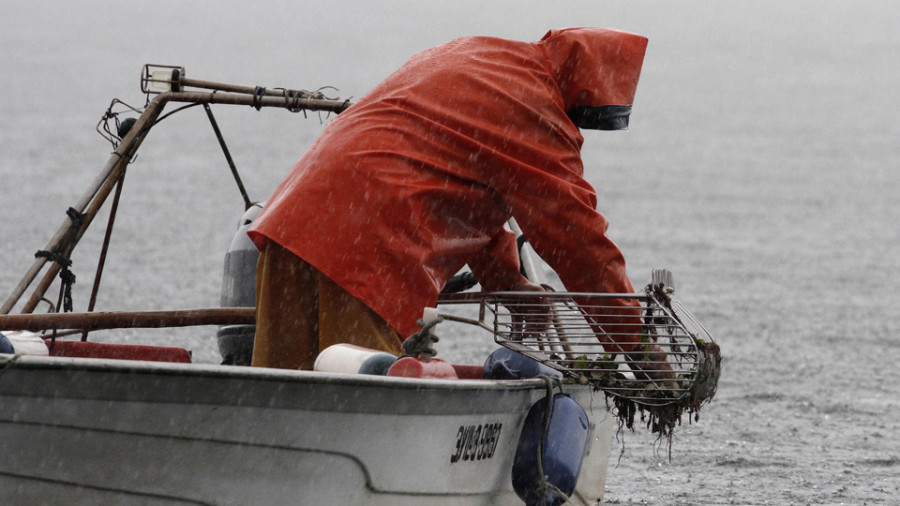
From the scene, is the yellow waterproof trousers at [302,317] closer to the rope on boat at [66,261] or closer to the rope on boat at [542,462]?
the rope on boat at [542,462]

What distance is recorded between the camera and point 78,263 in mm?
15242

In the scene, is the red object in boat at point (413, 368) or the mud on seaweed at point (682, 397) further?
the mud on seaweed at point (682, 397)

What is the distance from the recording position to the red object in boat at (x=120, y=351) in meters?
5.53

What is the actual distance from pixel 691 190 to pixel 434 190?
19.2m

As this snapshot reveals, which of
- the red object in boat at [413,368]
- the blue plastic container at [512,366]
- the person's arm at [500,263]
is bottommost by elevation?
the blue plastic container at [512,366]

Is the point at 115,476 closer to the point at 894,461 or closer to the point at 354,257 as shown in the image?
the point at 354,257

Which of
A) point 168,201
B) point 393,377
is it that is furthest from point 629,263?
point 393,377

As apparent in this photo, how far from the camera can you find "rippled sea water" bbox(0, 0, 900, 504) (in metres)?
8.43

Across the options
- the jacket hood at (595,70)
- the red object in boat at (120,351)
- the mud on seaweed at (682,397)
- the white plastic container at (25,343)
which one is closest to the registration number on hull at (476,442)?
the mud on seaweed at (682,397)

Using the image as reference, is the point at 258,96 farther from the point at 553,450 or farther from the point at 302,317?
the point at 553,450

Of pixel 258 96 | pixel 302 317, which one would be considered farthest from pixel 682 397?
pixel 258 96

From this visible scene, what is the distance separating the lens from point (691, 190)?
23.2m

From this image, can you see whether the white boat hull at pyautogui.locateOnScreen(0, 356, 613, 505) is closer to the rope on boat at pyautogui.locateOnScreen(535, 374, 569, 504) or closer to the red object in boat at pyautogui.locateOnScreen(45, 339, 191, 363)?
the rope on boat at pyautogui.locateOnScreen(535, 374, 569, 504)

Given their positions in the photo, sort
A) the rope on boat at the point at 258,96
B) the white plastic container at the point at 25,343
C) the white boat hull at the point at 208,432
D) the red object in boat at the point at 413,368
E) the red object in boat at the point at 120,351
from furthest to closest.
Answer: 1. the rope on boat at the point at 258,96
2. the red object in boat at the point at 120,351
3. the white plastic container at the point at 25,343
4. the red object in boat at the point at 413,368
5. the white boat hull at the point at 208,432
